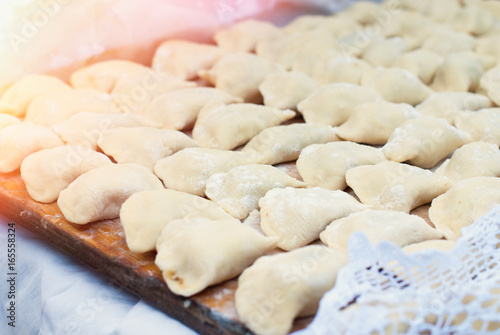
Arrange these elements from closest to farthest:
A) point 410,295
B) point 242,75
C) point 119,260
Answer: point 410,295 < point 119,260 < point 242,75

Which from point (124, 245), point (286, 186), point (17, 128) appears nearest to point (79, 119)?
point (17, 128)

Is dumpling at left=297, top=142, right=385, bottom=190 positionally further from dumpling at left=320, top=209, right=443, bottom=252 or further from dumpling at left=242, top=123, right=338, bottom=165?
dumpling at left=320, top=209, right=443, bottom=252

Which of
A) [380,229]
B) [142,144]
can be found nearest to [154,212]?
[142,144]

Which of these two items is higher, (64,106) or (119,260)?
(64,106)

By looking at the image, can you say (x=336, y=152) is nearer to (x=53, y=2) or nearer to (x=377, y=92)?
(x=377, y=92)

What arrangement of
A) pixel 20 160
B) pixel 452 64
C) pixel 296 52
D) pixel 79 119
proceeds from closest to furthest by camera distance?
1. pixel 20 160
2. pixel 79 119
3. pixel 452 64
4. pixel 296 52

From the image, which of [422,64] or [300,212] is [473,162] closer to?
[300,212]
